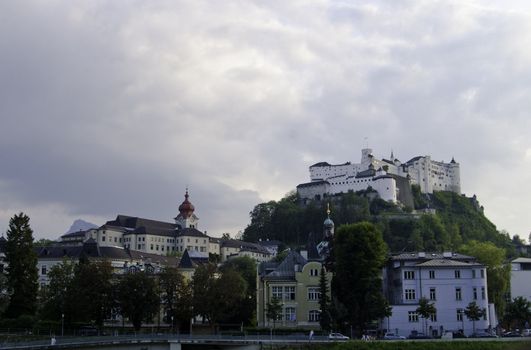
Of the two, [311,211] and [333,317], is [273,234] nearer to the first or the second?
[311,211]

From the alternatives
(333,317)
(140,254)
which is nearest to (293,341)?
(333,317)

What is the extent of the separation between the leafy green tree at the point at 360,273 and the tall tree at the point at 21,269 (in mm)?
31819

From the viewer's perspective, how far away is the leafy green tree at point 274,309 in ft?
239

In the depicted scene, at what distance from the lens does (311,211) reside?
178 meters

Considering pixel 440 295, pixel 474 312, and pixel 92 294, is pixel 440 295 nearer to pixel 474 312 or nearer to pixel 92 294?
pixel 474 312

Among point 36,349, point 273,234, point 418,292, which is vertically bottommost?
point 36,349

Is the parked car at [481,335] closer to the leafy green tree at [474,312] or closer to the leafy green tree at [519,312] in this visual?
the leafy green tree at [474,312]

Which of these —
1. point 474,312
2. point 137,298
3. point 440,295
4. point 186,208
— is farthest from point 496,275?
point 186,208

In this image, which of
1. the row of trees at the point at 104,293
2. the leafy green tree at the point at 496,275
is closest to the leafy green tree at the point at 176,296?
the row of trees at the point at 104,293

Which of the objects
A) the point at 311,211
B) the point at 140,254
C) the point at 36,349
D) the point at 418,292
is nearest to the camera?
the point at 36,349

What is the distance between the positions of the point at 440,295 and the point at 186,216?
115 metres

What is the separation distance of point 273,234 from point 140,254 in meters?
65.1

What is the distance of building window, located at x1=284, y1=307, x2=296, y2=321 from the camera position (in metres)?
77.9

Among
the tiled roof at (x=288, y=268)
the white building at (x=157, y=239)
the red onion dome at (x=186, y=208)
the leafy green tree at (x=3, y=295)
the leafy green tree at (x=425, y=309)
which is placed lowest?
the leafy green tree at (x=425, y=309)
